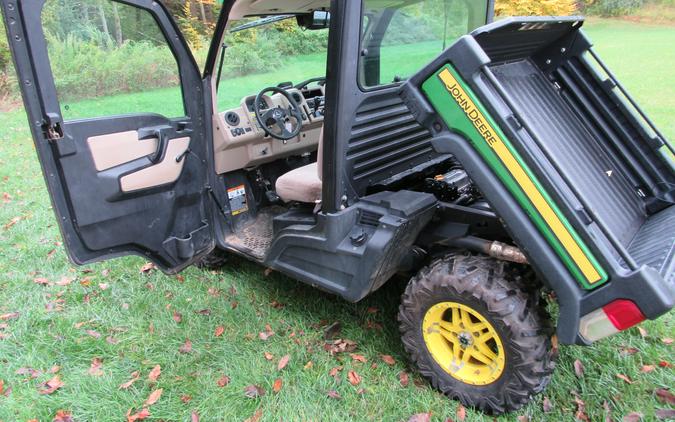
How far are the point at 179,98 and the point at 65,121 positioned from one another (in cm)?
77

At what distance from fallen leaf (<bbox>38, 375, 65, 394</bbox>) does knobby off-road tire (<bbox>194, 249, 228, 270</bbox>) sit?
1.37m

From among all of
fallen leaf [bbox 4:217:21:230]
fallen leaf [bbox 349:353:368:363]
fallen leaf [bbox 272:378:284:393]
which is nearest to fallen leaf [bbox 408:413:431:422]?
fallen leaf [bbox 349:353:368:363]

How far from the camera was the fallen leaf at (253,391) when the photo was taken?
2.60 m

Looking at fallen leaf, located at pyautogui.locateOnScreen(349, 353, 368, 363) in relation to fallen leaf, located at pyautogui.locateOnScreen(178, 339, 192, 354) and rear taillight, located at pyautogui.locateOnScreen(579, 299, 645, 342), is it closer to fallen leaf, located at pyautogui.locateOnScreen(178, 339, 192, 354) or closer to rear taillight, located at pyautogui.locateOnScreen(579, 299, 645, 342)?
fallen leaf, located at pyautogui.locateOnScreen(178, 339, 192, 354)

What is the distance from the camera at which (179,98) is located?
10.1 ft

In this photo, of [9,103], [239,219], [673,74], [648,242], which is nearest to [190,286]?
[239,219]

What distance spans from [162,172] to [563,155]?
2355 millimetres

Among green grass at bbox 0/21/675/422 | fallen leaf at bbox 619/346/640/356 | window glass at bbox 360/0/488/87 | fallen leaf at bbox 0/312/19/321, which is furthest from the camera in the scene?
fallen leaf at bbox 0/312/19/321

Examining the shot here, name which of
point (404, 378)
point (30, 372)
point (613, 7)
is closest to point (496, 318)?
point (404, 378)

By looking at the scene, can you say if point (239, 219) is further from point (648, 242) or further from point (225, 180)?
point (648, 242)

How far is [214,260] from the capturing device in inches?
154

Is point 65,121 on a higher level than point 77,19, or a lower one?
lower

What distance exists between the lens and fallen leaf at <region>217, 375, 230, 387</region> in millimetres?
2705

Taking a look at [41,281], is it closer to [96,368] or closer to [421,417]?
[96,368]
